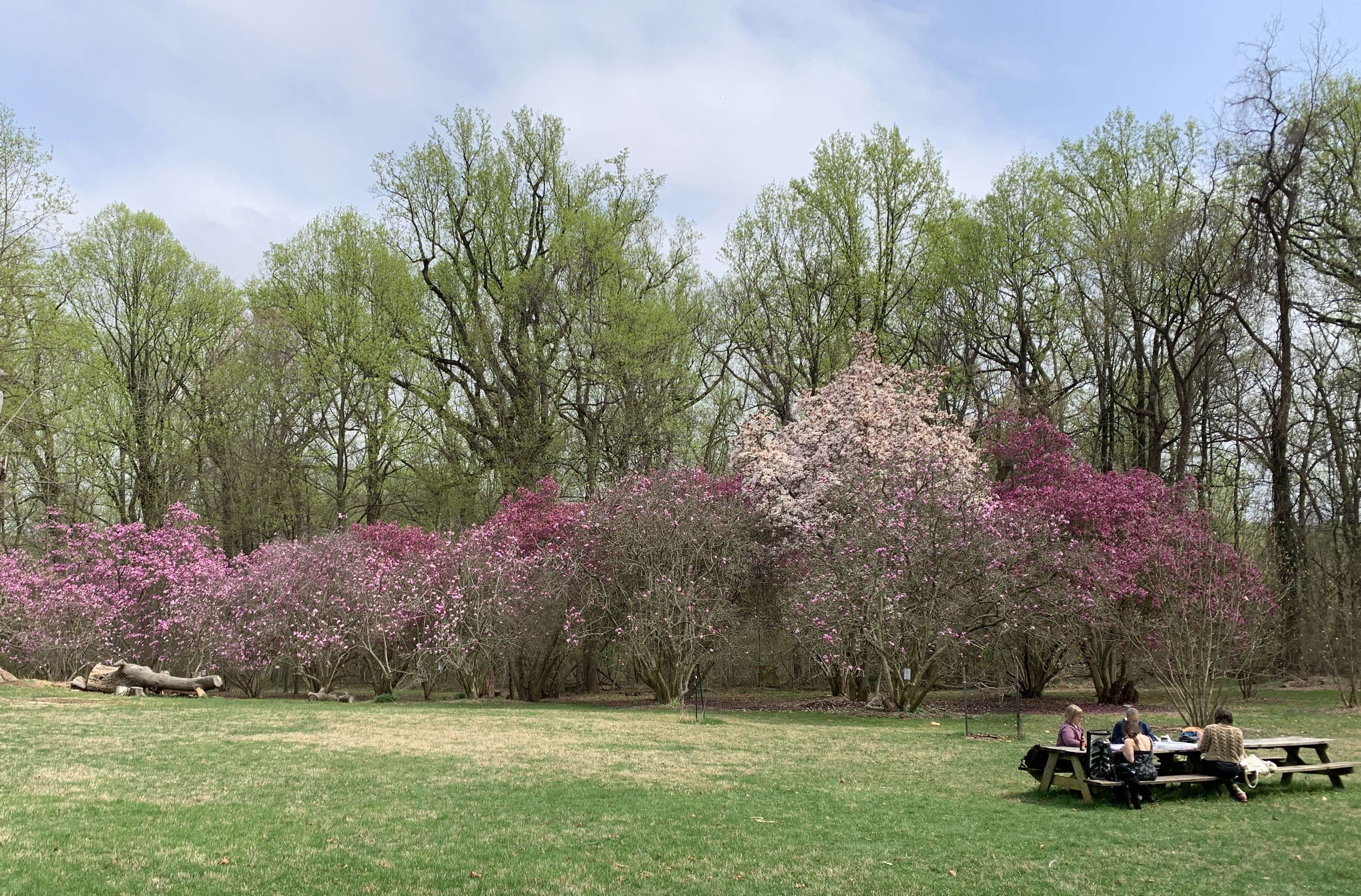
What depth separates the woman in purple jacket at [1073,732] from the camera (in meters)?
9.74

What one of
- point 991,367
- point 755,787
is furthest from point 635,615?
point 991,367

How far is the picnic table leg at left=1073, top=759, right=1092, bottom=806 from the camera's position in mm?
8992

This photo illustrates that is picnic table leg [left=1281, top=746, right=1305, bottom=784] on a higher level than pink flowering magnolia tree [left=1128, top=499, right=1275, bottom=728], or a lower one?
lower

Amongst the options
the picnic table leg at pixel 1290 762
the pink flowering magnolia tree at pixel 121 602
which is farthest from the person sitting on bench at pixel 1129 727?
the pink flowering magnolia tree at pixel 121 602

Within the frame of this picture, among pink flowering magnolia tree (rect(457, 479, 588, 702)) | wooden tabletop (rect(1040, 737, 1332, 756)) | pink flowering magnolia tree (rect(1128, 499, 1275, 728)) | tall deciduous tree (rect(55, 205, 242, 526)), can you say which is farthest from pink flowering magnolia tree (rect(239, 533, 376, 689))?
pink flowering magnolia tree (rect(1128, 499, 1275, 728))

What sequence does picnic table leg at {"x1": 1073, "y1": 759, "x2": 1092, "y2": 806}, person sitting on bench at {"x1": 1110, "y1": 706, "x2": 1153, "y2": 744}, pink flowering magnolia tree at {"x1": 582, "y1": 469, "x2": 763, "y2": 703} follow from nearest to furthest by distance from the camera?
picnic table leg at {"x1": 1073, "y1": 759, "x2": 1092, "y2": 806}, person sitting on bench at {"x1": 1110, "y1": 706, "x2": 1153, "y2": 744}, pink flowering magnolia tree at {"x1": 582, "y1": 469, "x2": 763, "y2": 703}

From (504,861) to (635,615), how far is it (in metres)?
13.7

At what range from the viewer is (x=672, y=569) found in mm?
19672

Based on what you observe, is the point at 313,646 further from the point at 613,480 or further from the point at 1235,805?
the point at 1235,805

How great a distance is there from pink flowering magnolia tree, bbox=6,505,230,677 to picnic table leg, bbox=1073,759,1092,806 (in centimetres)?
1889

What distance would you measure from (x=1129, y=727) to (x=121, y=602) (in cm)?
2229

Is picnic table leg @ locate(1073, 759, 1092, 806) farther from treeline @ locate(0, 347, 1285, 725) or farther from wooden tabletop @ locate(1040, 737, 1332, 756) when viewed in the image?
treeline @ locate(0, 347, 1285, 725)

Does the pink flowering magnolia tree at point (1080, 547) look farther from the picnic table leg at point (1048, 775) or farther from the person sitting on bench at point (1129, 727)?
the picnic table leg at point (1048, 775)

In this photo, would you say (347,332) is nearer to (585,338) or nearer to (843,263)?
(585,338)
